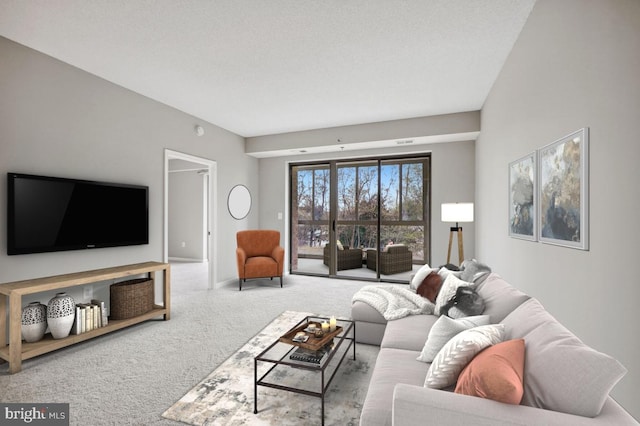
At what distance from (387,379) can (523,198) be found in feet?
6.11

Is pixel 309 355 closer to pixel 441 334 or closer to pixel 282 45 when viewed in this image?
pixel 441 334

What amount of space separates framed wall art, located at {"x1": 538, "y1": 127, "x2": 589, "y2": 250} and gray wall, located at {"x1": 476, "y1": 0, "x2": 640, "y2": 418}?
5 cm

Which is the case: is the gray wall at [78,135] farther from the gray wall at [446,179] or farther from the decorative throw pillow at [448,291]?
the decorative throw pillow at [448,291]

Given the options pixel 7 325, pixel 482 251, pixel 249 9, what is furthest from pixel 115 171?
pixel 482 251

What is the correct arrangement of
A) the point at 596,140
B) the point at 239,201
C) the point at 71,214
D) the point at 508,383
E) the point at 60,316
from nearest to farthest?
the point at 508,383, the point at 596,140, the point at 60,316, the point at 71,214, the point at 239,201

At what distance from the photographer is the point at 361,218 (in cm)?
549

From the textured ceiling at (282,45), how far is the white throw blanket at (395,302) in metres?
2.25

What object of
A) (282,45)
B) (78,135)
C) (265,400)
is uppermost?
(282,45)

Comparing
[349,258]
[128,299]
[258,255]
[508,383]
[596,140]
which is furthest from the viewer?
[349,258]

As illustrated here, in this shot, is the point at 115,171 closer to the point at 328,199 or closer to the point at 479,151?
the point at 328,199

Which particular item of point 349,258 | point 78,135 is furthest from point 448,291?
point 78,135

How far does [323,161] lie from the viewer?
575cm

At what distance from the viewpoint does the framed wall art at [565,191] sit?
150cm

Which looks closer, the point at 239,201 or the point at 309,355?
the point at 309,355
